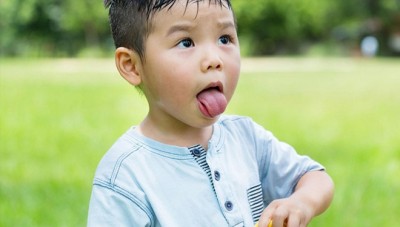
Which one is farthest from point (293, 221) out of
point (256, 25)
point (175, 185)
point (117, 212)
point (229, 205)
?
point (256, 25)

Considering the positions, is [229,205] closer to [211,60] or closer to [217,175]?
[217,175]

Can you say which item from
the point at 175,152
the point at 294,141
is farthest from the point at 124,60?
the point at 294,141

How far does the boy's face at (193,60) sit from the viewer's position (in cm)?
161

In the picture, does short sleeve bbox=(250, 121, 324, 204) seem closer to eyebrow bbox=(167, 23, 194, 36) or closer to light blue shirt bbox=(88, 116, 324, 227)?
light blue shirt bbox=(88, 116, 324, 227)

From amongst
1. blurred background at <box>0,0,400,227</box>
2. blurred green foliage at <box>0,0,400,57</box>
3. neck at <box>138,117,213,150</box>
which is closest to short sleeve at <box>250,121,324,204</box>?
neck at <box>138,117,213,150</box>

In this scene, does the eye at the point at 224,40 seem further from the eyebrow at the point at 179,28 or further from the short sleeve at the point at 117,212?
the short sleeve at the point at 117,212

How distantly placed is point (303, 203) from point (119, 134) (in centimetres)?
416

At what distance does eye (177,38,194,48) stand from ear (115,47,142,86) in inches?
5.0

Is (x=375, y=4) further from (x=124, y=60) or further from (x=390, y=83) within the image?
(x=124, y=60)

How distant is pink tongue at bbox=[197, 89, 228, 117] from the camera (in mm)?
1604

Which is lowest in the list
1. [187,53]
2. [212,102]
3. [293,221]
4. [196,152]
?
[293,221]

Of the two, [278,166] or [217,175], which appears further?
[278,166]

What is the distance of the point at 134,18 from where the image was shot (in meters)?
1.68

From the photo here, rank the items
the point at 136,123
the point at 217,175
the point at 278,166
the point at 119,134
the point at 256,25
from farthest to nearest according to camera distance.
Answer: the point at 256,25 → the point at 136,123 → the point at 119,134 → the point at 278,166 → the point at 217,175
